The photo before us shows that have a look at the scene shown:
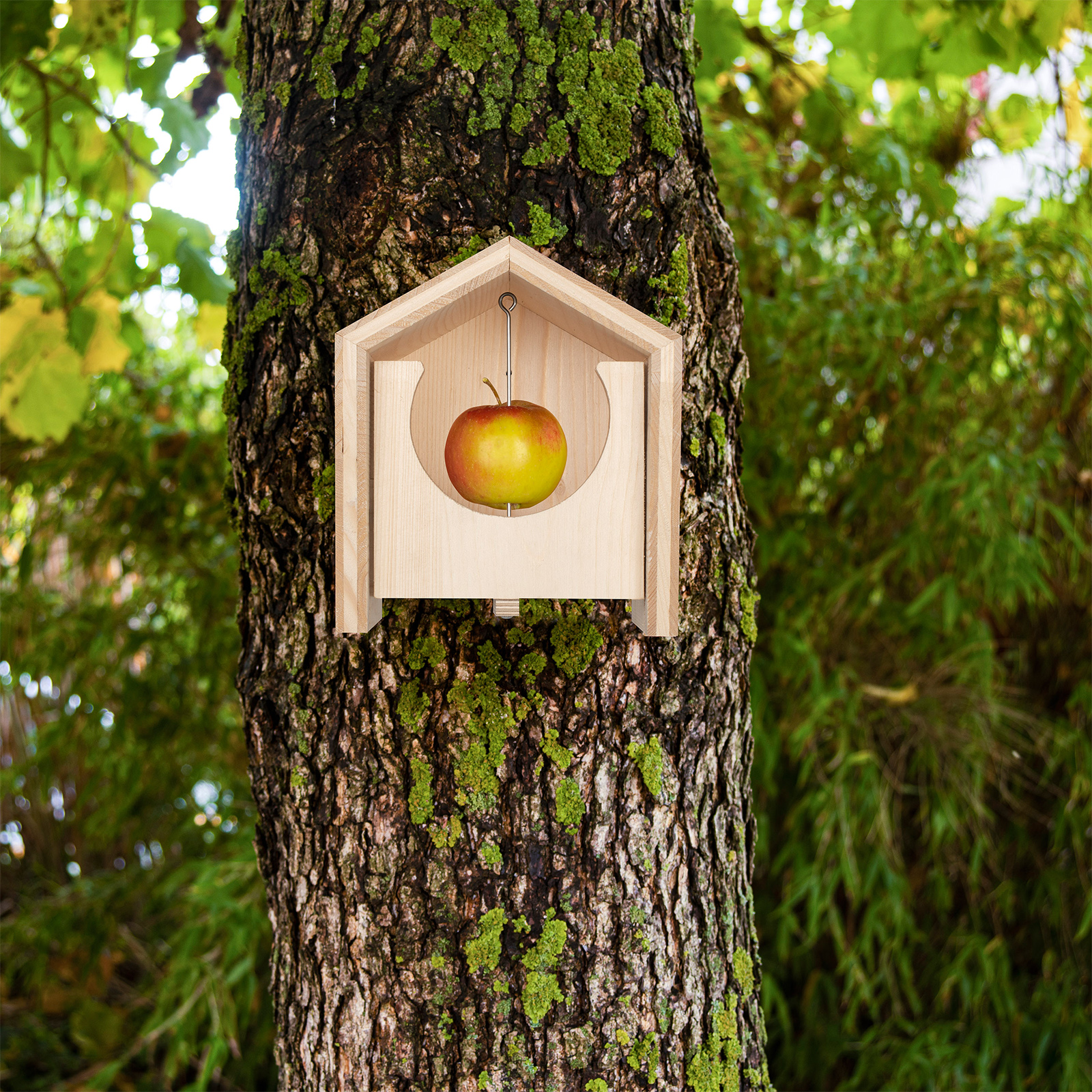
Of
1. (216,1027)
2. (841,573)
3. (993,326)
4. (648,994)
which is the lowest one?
(216,1027)

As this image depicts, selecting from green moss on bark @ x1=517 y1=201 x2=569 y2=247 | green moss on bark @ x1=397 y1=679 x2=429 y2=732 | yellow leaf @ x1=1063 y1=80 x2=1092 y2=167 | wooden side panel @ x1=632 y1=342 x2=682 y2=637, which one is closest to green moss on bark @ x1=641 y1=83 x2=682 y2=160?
green moss on bark @ x1=517 y1=201 x2=569 y2=247

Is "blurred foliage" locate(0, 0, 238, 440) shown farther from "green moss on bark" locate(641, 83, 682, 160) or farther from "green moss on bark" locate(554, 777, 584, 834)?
"green moss on bark" locate(554, 777, 584, 834)

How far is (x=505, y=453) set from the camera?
66cm

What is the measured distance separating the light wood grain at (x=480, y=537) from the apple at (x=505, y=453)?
2 cm

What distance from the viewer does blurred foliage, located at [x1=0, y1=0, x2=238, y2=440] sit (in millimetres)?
1291

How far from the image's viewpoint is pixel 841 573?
1639 mm

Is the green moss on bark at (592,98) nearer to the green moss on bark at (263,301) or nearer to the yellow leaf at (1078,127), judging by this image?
the green moss on bark at (263,301)

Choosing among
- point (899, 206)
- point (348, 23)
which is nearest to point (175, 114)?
point (348, 23)

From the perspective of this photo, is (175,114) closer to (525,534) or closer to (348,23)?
(348,23)

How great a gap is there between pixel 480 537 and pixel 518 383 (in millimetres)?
162

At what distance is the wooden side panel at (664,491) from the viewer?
68cm

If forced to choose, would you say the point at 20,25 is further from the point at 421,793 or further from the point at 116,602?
the point at 116,602

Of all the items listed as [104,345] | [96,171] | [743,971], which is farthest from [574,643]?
[96,171]

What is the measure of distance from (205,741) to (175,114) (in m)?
1.34
